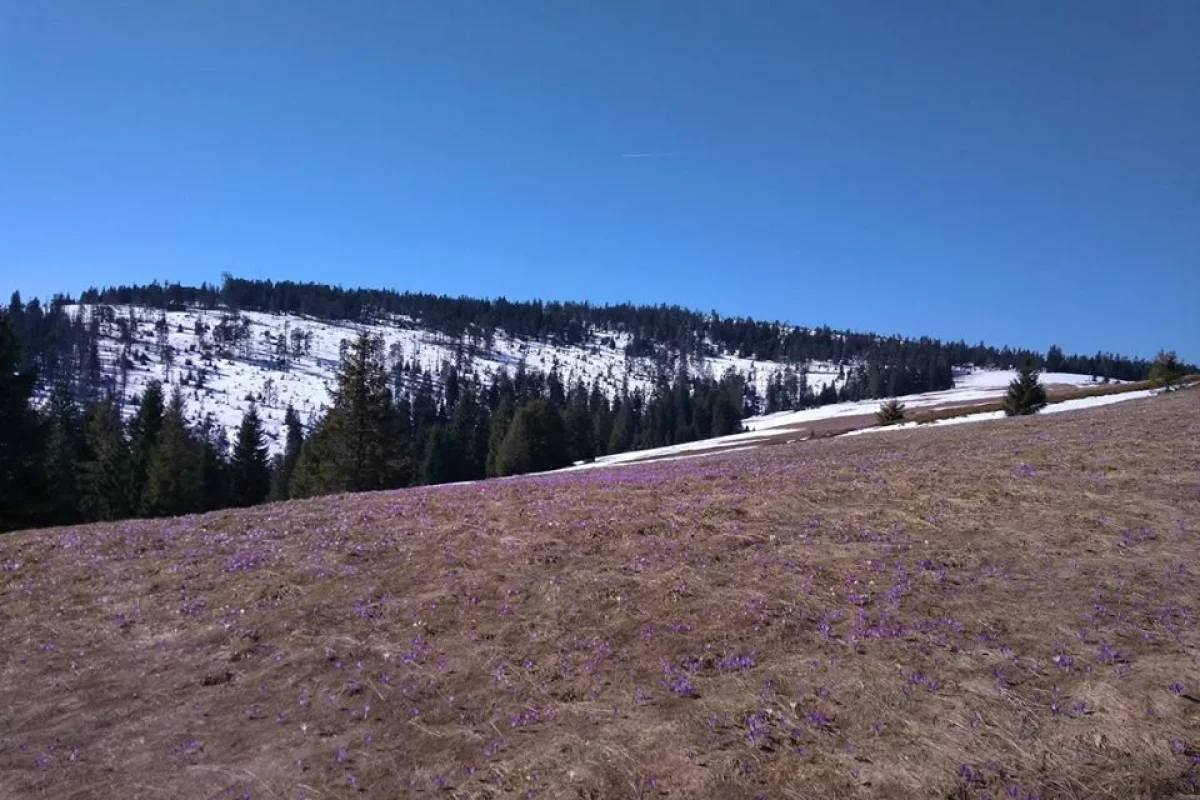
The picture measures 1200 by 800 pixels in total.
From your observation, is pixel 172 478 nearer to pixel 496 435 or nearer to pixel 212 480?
pixel 212 480

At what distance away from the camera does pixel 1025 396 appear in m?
55.2

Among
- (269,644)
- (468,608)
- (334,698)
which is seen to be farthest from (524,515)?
(334,698)

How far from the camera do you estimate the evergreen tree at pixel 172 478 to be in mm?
57625

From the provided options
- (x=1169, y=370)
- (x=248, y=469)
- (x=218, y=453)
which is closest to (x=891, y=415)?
(x=1169, y=370)

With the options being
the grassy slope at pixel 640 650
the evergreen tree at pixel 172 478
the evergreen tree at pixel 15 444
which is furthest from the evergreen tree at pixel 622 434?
the grassy slope at pixel 640 650

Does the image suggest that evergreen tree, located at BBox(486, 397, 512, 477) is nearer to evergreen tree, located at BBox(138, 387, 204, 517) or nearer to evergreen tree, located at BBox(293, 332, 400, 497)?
evergreen tree, located at BBox(138, 387, 204, 517)

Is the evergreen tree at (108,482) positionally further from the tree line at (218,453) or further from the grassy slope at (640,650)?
the grassy slope at (640,650)

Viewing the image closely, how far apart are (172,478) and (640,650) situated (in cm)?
5906

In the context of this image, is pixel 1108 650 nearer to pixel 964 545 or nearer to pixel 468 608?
pixel 964 545

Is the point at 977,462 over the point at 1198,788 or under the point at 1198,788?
over

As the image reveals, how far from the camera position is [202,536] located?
56.5 feet

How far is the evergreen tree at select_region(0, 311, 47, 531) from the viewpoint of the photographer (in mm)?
37094

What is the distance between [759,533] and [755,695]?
609 cm

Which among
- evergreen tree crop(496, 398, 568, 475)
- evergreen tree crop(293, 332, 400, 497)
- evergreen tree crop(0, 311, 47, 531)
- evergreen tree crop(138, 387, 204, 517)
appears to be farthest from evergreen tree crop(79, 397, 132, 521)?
evergreen tree crop(496, 398, 568, 475)
